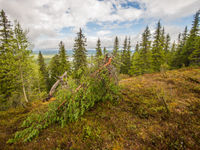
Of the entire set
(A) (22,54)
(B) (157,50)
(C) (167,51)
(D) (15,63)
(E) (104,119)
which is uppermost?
(C) (167,51)

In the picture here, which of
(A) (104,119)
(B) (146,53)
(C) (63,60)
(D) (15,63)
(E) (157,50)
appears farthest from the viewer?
(C) (63,60)

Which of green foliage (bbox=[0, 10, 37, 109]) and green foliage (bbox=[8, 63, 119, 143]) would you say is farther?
green foliage (bbox=[0, 10, 37, 109])

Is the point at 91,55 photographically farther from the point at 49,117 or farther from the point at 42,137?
the point at 42,137

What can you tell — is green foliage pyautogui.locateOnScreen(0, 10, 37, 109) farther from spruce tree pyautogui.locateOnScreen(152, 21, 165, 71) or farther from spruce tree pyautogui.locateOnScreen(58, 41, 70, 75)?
spruce tree pyautogui.locateOnScreen(152, 21, 165, 71)

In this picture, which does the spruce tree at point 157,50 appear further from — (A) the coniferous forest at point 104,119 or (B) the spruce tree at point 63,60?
(B) the spruce tree at point 63,60

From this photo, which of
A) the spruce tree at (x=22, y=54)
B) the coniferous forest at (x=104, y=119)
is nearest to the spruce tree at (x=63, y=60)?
the spruce tree at (x=22, y=54)

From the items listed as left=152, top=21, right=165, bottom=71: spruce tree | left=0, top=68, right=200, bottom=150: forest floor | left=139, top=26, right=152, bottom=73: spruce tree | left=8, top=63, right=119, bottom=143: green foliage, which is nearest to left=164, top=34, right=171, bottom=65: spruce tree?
left=152, top=21, right=165, bottom=71: spruce tree

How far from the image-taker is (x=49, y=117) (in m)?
3.83

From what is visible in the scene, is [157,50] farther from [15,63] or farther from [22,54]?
[15,63]

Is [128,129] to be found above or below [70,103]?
below

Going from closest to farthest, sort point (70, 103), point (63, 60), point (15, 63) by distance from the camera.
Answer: point (70, 103), point (15, 63), point (63, 60)

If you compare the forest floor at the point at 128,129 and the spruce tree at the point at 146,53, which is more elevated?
the spruce tree at the point at 146,53

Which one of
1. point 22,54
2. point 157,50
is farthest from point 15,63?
point 157,50

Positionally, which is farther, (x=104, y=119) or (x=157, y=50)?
(x=157, y=50)
